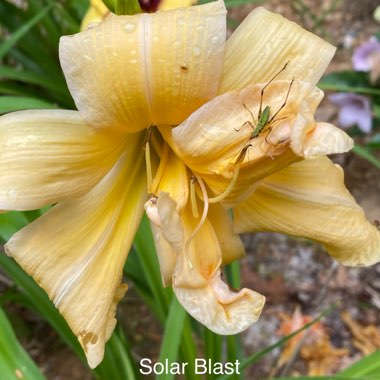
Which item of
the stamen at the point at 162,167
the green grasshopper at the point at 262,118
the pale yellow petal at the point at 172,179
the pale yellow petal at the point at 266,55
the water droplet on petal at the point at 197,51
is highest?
the water droplet on petal at the point at 197,51

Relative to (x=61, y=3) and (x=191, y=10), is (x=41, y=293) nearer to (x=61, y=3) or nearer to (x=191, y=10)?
(x=191, y=10)

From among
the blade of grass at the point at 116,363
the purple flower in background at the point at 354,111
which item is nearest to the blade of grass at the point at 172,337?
the blade of grass at the point at 116,363

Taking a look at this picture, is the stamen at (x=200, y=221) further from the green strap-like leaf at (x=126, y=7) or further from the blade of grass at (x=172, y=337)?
the blade of grass at (x=172, y=337)

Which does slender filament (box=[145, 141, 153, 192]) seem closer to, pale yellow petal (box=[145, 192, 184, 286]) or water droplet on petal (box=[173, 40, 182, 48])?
pale yellow petal (box=[145, 192, 184, 286])

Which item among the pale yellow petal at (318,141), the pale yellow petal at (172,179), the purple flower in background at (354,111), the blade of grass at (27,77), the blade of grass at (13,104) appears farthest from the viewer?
the purple flower in background at (354,111)

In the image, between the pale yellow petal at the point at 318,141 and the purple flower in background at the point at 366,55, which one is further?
the purple flower in background at the point at 366,55

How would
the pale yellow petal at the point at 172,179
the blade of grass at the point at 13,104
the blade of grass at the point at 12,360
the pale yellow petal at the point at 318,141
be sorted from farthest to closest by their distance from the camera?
1. the blade of grass at the point at 13,104
2. the blade of grass at the point at 12,360
3. the pale yellow petal at the point at 172,179
4. the pale yellow petal at the point at 318,141

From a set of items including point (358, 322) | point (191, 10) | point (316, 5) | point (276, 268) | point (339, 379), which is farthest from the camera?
point (316, 5)

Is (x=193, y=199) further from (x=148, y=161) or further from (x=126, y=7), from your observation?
(x=126, y=7)

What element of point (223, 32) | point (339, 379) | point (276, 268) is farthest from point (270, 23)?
point (276, 268)
